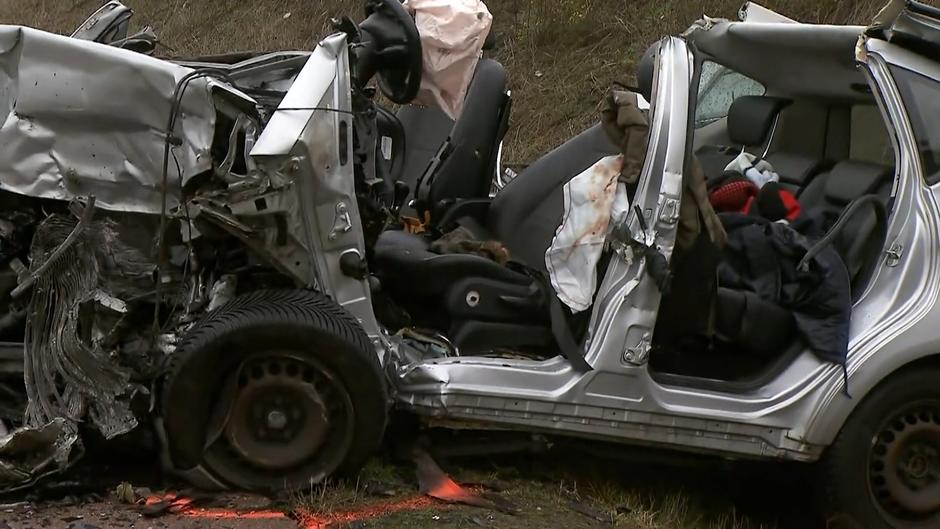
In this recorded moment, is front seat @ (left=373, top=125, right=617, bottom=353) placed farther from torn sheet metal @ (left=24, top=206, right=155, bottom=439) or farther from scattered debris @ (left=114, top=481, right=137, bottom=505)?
scattered debris @ (left=114, top=481, right=137, bottom=505)

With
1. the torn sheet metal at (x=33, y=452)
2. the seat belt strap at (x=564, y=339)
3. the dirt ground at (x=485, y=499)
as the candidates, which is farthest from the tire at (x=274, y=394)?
the seat belt strap at (x=564, y=339)

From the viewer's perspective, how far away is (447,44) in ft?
15.7

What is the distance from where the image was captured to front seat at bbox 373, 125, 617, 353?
179 inches

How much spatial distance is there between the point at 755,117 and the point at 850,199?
0.90 m

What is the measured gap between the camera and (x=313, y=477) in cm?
409

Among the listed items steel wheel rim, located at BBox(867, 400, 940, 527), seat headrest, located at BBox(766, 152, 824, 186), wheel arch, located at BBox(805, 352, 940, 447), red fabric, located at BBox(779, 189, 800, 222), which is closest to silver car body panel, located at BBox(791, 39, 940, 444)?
wheel arch, located at BBox(805, 352, 940, 447)

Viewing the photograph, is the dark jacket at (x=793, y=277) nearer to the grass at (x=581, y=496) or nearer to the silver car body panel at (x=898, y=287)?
the silver car body panel at (x=898, y=287)

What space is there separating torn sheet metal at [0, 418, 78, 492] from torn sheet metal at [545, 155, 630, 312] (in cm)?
182

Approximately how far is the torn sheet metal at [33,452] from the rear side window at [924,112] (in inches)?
130

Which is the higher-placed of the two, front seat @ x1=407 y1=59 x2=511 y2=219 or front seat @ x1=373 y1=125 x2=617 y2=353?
front seat @ x1=407 y1=59 x2=511 y2=219

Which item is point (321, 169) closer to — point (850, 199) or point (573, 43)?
point (850, 199)

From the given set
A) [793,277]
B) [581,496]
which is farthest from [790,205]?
[581,496]

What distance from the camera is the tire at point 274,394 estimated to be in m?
3.95

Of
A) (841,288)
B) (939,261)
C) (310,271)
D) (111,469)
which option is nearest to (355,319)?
(310,271)
